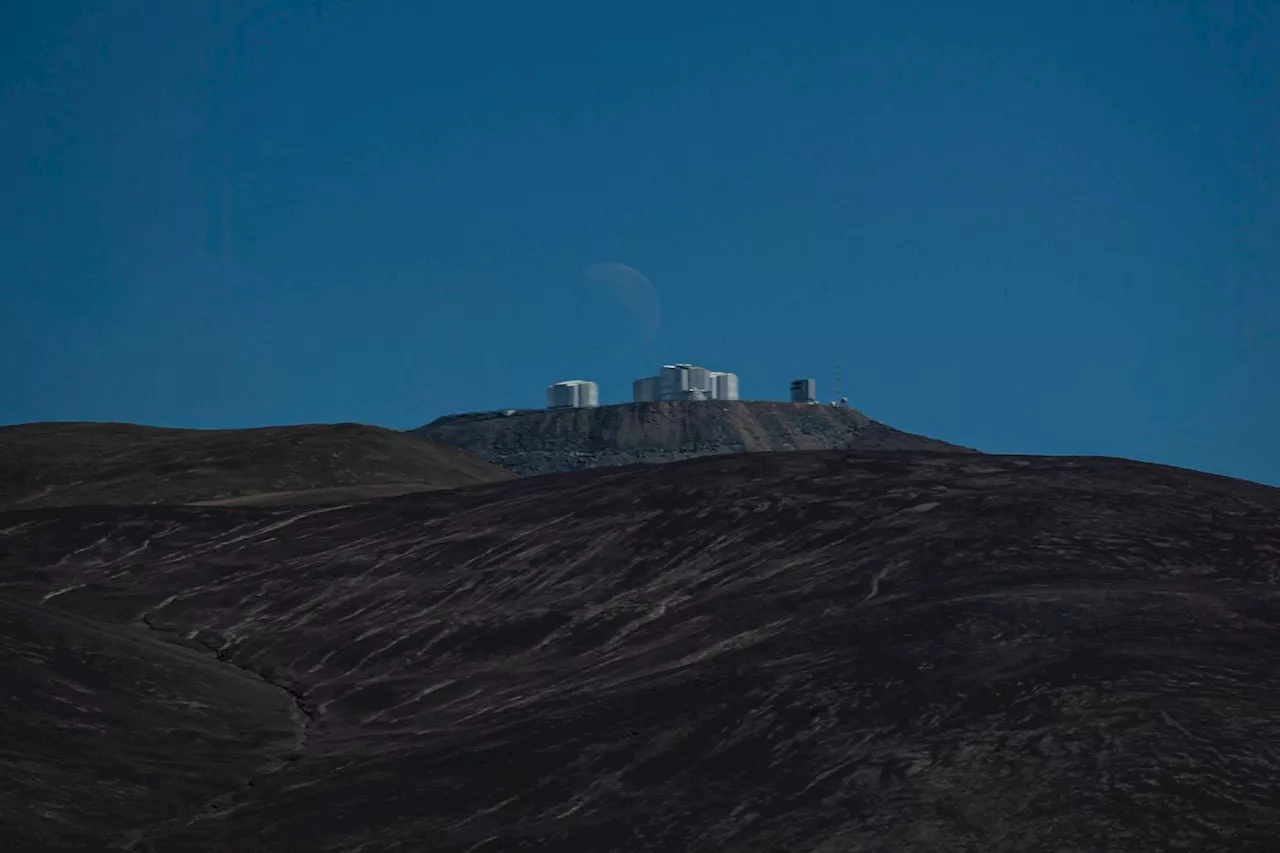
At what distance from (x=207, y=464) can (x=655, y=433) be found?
103205 millimetres

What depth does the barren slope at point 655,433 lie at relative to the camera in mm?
174375

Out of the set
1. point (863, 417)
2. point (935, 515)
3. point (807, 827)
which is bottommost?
point (807, 827)

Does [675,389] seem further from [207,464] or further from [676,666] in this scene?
[676,666]

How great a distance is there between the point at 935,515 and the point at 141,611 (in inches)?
899

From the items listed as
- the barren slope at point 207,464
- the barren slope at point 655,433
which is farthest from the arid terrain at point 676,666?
the barren slope at point 655,433

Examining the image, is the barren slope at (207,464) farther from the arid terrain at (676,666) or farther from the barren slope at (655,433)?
the barren slope at (655,433)

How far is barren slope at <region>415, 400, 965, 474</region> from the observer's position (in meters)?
174

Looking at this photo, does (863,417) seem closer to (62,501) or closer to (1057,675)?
(62,501)

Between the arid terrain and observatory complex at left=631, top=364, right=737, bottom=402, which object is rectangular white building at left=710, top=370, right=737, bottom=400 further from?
the arid terrain

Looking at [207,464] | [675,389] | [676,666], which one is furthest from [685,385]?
[676,666]

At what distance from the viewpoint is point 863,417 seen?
19038 cm

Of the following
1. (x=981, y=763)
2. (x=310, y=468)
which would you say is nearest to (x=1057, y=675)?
(x=981, y=763)

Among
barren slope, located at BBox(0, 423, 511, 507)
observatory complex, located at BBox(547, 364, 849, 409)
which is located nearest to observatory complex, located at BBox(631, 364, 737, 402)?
observatory complex, located at BBox(547, 364, 849, 409)

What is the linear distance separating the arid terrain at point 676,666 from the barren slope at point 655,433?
124m
